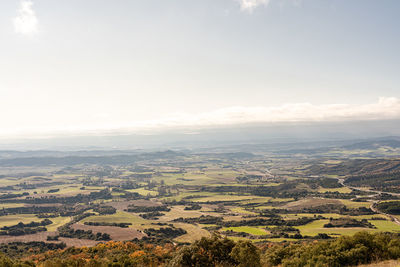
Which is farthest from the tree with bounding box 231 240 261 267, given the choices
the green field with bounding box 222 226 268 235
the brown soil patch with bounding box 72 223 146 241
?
the green field with bounding box 222 226 268 235

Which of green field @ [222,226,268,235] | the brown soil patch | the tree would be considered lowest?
green field @ [222,226,268,235]

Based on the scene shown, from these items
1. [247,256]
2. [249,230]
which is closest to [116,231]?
[249,230]

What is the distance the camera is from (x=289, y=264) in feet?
125

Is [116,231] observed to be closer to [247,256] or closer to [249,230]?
[249,230]

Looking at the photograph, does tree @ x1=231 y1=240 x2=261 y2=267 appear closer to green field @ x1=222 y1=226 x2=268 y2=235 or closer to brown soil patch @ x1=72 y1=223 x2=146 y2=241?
brown soil patch @ x1=72 y1=223 x2=146 y2=241

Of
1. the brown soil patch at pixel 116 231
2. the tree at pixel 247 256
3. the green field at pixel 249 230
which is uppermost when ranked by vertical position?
the tree at pixel 247 256

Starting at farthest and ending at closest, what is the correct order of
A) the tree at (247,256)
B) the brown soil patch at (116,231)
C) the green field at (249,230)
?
the green field at (249,230) < the brown soil patch at (116,231) < the tree at (247,256)

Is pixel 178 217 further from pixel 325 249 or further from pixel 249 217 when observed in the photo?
pixel 325 249

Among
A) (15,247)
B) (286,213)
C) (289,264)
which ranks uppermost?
(289,264)

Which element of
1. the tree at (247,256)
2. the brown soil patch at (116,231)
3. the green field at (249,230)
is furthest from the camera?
the green field at (249,230)

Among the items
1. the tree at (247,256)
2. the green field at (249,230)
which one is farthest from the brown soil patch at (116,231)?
the tree at (247,256)

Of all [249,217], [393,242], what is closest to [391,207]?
[249,217]

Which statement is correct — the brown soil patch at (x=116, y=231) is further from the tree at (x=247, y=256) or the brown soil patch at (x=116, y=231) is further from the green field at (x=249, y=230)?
the tree at (x=247, y=256)

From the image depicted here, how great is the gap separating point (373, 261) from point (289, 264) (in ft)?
33.7
